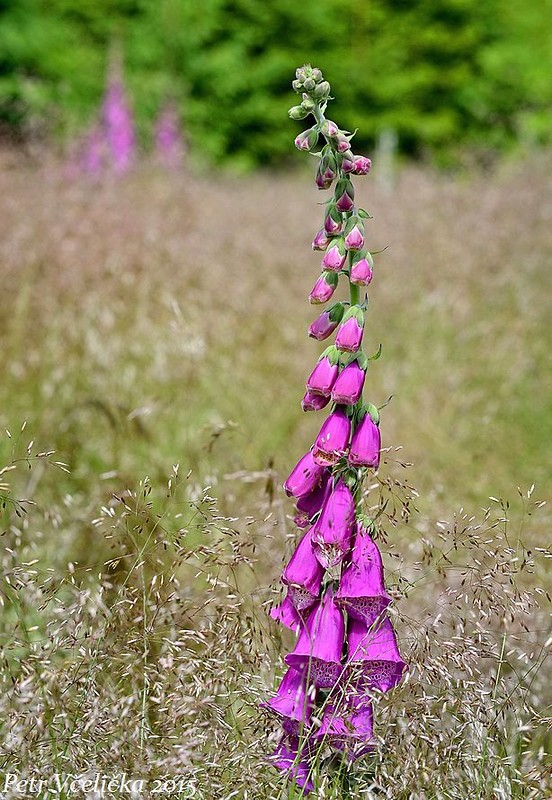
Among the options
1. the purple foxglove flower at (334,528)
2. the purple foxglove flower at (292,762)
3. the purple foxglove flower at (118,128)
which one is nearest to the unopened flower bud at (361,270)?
the purple foxglove flower at (334,528)

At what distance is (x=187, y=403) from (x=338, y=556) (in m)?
2.56

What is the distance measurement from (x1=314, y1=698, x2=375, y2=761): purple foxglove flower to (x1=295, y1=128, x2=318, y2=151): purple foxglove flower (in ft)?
2.84

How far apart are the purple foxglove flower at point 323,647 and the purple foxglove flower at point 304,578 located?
0.02 metres

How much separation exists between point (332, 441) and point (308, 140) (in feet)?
1.56

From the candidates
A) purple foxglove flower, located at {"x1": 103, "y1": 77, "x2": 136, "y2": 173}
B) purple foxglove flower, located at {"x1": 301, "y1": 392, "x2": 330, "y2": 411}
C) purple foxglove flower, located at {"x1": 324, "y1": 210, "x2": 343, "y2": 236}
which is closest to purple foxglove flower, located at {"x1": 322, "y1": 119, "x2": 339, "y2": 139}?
purple foxglove flower, located at {"x1": 324, "y1": 210, "x2": 343, "y2": 236}

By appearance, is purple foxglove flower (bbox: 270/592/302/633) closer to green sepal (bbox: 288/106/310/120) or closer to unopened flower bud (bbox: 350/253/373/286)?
unopened flower bud (bbox: 350/253/373/286)

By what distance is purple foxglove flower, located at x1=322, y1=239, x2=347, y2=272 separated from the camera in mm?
1419

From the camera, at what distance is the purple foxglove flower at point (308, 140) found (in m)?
1.41

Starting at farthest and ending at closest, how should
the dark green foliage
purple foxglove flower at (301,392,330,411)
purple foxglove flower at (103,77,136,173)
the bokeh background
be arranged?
the dark green foliage → purple foxglove flower at (103,77,136,173) → the bokeh background → purple foxglove flower at (301,392,330,411)

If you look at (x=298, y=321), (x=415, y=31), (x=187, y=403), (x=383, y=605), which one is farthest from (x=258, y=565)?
(x=415, y=31)

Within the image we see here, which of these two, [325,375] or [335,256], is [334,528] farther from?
[335,256]

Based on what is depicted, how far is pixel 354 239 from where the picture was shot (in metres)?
1.40

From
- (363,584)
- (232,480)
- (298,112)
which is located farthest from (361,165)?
(232,480)

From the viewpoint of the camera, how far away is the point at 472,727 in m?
1.47
